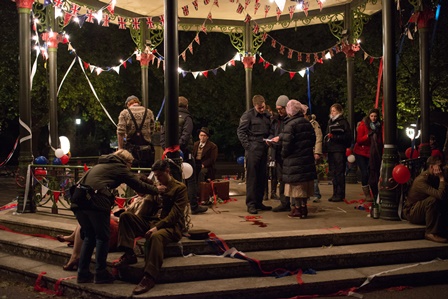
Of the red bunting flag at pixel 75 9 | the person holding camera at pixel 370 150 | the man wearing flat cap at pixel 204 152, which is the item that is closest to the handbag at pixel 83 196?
the man wearing flat cap at pixel 204 152

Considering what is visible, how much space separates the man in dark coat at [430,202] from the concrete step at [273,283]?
1.84 feet

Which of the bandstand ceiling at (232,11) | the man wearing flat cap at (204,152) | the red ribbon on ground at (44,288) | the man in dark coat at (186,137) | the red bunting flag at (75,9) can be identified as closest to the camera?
the red ribbon on ground at (44,288)

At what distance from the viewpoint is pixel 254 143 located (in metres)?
8.29

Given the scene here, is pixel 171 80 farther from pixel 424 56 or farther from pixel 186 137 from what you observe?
pixel 424 56

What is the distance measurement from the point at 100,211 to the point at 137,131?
2557 mm

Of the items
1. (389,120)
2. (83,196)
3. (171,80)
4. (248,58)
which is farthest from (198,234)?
(248,58)

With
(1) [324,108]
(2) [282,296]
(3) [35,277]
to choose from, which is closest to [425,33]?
(2) [282,296]

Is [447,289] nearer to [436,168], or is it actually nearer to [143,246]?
[436,168]

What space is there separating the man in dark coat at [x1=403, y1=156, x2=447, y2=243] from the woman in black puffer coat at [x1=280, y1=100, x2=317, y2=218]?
1.52 metres

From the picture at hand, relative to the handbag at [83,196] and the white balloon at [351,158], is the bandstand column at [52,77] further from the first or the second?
the white balloon at [351,158]

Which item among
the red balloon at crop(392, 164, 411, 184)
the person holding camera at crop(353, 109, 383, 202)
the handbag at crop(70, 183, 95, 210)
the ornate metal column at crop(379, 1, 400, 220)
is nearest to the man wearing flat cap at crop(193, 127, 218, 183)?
the person holding camera at crop(353, 109, 383, 202)

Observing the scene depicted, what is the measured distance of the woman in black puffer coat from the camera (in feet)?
24.8

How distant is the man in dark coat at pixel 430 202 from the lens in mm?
6801

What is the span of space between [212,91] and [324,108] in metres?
9.99
